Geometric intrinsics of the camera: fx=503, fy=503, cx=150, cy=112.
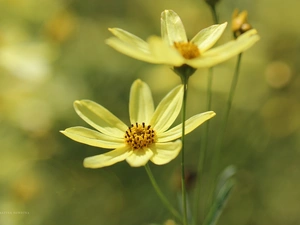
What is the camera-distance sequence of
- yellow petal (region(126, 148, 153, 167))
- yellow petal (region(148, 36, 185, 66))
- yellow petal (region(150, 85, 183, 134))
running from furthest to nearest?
yellow petal (region(150, 85, 183, 134))
yellow petal (region(126, 148, 153, 167))
yellow petal (region(148, 36, 185, 66))

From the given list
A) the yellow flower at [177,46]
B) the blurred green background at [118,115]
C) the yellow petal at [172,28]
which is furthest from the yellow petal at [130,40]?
the blurred green background at [118,115]

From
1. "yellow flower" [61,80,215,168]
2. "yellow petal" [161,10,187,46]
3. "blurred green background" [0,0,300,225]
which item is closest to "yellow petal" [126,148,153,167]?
"yellow flower" [61,80,215,168]

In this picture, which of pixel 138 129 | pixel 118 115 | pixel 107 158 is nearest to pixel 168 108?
pixel 138 129

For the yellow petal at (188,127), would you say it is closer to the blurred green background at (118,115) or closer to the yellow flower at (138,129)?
the yellow flower at (138,129)

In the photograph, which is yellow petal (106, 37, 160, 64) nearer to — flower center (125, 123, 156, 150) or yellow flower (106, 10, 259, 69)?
yellow flower (106, 10, 259, 69)

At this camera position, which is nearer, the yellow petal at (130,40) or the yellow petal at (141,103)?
the yellow petal at (130,40)

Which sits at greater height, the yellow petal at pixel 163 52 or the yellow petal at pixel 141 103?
the yellow petal at pixel 163 52

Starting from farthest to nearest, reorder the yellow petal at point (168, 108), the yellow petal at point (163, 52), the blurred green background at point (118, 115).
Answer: the blurred green background at point (118, 115), the yellow petal at point (168, 108), the yellow petal at point (163, 52)

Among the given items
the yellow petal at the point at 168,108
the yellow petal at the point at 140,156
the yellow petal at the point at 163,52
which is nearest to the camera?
the yellow petal at the point at 163,52

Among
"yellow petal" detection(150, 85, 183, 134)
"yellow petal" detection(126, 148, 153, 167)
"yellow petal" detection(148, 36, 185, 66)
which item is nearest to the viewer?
"yellow petal" detection(148, 36, 185, 66)
